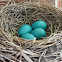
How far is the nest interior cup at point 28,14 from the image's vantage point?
0.98 meters

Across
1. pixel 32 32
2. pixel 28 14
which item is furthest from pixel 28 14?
pixel 32 32

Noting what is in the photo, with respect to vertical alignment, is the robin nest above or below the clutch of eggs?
above

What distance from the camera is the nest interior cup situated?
0.98m

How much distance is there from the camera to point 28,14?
1.13 metres

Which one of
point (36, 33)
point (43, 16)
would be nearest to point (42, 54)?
point (36, 33)

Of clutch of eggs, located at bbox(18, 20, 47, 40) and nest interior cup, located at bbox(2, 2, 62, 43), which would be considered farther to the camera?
nest interior cup, located at bbox(2, 2, 62, 43)

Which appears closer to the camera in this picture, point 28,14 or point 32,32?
point 32,32

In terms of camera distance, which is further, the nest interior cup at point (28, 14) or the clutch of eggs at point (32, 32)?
the nest interior cup at point (28, 14)

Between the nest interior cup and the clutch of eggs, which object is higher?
the nest interior cup

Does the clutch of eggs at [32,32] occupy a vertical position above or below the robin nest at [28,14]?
below

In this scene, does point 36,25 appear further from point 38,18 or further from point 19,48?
point 19,48

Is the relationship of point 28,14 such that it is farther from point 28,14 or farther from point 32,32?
point 32,32

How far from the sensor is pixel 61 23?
2.96ft

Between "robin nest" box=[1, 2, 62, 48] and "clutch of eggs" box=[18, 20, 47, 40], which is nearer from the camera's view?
"clutch of eggs" box=[18, 20, 47, 40]
